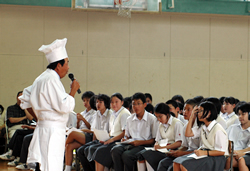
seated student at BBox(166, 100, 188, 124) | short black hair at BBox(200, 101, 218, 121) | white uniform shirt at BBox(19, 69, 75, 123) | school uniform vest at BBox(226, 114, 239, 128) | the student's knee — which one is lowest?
the student's knee

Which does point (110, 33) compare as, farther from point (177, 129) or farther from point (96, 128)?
point (177, 129)

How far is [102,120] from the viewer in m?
5.00

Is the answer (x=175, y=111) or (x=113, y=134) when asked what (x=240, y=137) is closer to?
(x=175, y=111)

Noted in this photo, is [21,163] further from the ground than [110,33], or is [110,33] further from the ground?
[110,33]

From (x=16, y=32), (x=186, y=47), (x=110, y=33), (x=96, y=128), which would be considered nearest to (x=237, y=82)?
(x=186, y=47)

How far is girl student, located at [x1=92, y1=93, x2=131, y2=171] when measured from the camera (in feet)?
14.6

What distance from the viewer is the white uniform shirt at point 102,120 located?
16.3ft

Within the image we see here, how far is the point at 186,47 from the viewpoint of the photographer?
27.4 feet

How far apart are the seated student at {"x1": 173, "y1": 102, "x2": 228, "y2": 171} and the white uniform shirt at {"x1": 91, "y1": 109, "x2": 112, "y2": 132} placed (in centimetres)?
168

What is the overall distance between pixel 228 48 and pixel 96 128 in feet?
15.9

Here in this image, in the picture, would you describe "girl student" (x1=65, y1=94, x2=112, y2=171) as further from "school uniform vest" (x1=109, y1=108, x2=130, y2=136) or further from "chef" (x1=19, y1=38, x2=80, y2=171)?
"chef" (x1=19, y1=38, x2=80, y2=171)

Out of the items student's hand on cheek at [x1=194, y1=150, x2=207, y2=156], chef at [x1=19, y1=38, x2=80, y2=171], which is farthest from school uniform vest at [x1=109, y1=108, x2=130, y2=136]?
chef at [x1=19, y1=38, x2=80, y2=171]

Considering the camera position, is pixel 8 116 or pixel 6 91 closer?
pixel 8 116

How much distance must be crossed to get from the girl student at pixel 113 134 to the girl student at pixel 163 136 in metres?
0.62
